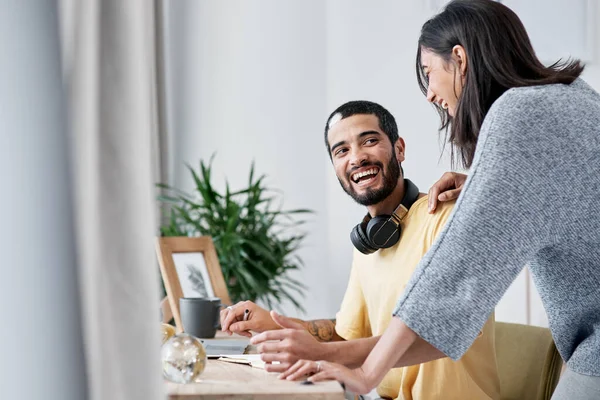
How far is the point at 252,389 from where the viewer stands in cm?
91

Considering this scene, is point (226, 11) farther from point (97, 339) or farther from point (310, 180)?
point (97, 339)

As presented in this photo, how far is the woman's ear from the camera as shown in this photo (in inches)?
43.3

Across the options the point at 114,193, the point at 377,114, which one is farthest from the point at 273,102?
the point at 114,193

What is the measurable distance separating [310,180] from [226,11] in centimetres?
103

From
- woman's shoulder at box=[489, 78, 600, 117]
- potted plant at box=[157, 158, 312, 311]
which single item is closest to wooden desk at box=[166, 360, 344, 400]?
woman's shoulder at box=[489, 78, 600, 117]

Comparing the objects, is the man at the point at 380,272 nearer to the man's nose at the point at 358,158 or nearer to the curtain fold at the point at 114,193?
the man's nose at the point at 358,158

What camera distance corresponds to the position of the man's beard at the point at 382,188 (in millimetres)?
1646

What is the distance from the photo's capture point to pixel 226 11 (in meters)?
3.88

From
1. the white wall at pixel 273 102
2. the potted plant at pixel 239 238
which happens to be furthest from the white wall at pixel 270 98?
the potted plant at pixel 239 238

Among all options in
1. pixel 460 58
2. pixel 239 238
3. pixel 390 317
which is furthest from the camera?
pixel 239 238

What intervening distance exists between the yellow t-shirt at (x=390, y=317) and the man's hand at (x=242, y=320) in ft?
0.88

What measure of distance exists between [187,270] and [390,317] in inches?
21.5

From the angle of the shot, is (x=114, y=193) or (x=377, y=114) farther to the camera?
(x=377, y=114)

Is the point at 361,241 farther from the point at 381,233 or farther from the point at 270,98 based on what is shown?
the point at 270,98
